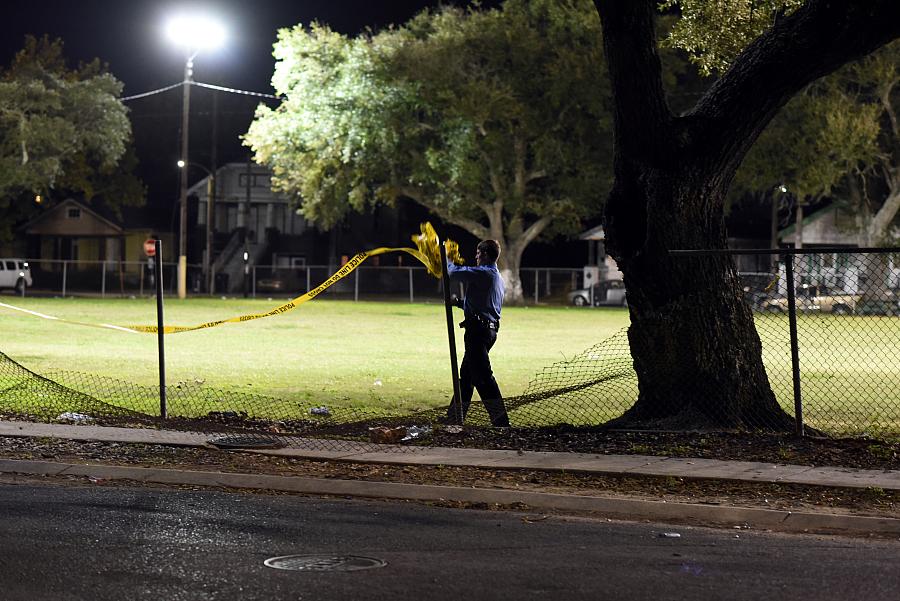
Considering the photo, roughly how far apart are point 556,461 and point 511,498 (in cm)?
139

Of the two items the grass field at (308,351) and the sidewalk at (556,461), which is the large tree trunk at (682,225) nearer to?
the sidewalk at (556,461)

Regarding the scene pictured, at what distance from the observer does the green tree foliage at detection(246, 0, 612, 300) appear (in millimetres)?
52000

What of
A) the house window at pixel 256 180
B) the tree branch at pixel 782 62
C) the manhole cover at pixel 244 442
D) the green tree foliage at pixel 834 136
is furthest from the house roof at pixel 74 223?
the tree branch at pixel 782 62

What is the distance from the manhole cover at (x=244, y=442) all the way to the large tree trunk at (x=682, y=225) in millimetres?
3516

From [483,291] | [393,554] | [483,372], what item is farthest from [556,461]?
[393,554]

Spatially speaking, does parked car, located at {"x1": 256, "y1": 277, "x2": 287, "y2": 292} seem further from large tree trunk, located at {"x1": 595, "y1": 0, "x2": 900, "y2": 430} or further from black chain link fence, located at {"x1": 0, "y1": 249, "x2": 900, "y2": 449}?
large tree trunk, located at {"x1": 595, "y1": 0, "x2": 900, "y2": 430}

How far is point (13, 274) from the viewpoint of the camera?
192 feet

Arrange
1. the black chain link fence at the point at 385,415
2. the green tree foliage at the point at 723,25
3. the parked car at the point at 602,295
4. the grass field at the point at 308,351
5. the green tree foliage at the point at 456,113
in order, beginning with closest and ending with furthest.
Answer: the black chain link fence at the point at 385,415, the green tree foliage at the point at 723,25, the grass field at the point at 308,351, the green tree foliage at the point at 456,113, the parked car at the point at 602,295

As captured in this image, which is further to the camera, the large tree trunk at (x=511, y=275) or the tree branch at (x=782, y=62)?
the large tree trunk at (x=511, y=275)

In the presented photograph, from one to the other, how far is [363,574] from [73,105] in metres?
61.3

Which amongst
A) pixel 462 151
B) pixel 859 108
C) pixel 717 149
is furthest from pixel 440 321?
pixel 717 149

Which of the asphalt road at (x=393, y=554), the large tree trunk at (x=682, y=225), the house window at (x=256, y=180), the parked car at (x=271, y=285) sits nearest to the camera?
the asphalt road at (x=393, y=554)

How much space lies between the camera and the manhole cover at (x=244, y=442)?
11.8 meters

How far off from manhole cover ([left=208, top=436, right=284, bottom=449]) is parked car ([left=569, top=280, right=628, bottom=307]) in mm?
44506
